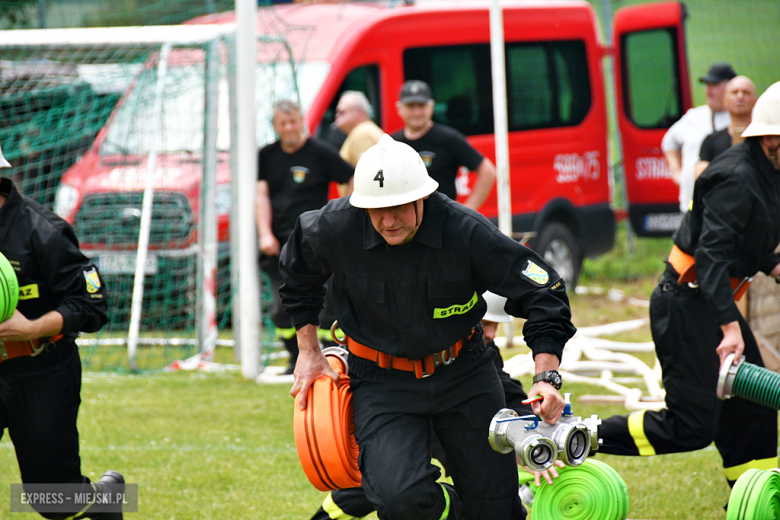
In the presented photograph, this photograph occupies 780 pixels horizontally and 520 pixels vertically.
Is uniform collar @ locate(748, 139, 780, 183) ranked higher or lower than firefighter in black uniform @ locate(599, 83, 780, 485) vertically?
higher

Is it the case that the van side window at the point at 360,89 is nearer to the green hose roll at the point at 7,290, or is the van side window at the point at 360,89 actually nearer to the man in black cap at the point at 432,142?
the man in black cap at the point at 432,142

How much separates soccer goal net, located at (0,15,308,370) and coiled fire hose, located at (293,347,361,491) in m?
5.20

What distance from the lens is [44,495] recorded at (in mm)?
4199

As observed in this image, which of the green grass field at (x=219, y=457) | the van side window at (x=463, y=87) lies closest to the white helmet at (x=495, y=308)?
the green grass field at (x=219, y=457)

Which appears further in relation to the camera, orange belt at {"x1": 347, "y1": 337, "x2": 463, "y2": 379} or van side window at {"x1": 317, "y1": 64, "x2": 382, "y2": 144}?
van side window at {"x1": 317, "y1": 64, "x2": 382, "y2": 144}

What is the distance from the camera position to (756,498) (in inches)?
148

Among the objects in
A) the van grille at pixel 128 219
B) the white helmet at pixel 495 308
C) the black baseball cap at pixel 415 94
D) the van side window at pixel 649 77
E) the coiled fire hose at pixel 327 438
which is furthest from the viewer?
the van side window at pixel 649 77

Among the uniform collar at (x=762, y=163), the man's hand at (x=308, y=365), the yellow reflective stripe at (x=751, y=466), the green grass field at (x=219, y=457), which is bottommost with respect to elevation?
the green grass field at (x=219, y=457)

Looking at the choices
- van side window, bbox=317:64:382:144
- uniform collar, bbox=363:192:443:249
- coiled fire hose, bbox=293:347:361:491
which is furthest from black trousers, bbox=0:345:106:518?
van side window, bbox=317:64:382:144

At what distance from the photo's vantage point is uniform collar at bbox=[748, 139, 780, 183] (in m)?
4.48

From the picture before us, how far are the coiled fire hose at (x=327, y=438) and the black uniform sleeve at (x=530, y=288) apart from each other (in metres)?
0.78

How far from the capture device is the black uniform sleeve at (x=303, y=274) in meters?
3.95

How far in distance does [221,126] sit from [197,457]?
4.25m

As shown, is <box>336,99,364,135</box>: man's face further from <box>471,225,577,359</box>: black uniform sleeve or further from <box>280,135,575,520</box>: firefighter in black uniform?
<box>471,225,577,359</box>: black uniform sleeve
